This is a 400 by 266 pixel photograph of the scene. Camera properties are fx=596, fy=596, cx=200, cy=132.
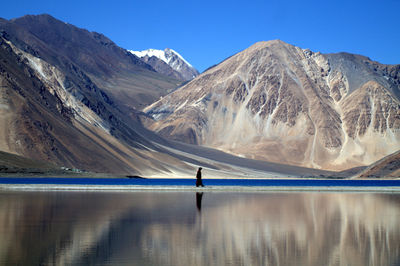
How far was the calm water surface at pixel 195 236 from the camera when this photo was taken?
1306cm

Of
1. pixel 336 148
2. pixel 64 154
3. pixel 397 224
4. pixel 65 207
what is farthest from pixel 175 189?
pixel 336 148

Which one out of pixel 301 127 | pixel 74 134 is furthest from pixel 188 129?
pixel 74 134

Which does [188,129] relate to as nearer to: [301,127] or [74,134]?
[301,127]

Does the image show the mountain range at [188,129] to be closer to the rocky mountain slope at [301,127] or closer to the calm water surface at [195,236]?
the rocky mountain slope at [301,127]

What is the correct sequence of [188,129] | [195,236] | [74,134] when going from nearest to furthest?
1. [195,236]
2. [74,134]
3. [188,129]

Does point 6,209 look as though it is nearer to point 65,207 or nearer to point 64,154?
point 65,207

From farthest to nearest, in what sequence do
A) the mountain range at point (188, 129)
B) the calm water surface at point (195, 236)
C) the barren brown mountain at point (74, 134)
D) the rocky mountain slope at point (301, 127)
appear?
the rocky mountain slope at point (301, 127), the mountain range at point (188, 129), the barren brown mountain at point (74, 134), the calm water surface at point (195, 236)

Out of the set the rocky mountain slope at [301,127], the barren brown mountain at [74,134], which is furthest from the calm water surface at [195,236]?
the rocky mountain slope at [301,127]

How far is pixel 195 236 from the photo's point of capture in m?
16.4

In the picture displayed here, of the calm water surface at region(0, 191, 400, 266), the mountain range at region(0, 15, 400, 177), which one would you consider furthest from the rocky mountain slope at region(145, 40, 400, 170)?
the calm water surface at region(0, 191, 400, 266)

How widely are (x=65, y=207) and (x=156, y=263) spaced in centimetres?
1343

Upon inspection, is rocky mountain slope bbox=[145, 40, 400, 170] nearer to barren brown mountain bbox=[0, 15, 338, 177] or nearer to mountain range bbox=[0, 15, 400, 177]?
mountain range bbox=[0, 15, 400, 177]

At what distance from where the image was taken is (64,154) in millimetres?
102562

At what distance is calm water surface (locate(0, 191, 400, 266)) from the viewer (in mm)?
13062
